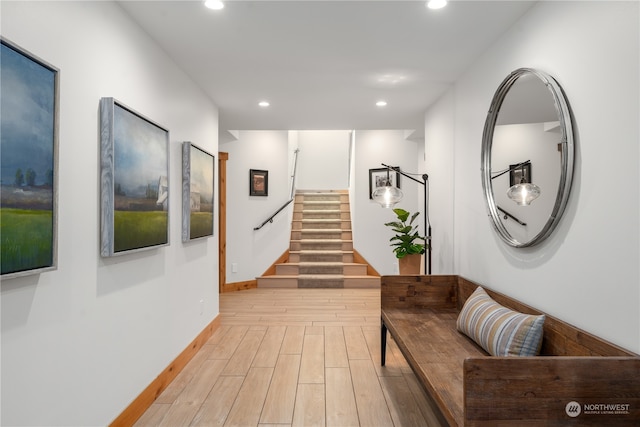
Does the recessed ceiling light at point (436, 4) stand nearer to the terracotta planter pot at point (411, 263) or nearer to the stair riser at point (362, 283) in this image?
the terracotta planter pot at point (411, 263)

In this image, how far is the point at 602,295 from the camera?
1.64 meters

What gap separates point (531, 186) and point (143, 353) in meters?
2.41

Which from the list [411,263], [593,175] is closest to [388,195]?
[411,263]

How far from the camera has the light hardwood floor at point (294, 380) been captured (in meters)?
2.34

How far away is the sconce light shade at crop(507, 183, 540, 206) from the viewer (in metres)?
2.12

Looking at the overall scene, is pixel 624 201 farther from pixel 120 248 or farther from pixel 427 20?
pixel 120 248

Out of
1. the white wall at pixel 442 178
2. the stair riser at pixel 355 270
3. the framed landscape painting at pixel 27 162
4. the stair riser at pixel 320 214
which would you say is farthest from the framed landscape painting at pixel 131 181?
the stair riser at pixel 320 214

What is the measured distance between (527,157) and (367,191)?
4.82m

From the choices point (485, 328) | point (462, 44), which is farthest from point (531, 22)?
point (485, 328)

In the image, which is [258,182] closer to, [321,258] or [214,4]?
[321,258]

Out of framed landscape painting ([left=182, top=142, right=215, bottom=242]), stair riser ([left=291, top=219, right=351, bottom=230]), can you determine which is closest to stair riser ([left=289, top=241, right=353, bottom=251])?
stair riser ([left=291, top=219, right=351, bottom=230])

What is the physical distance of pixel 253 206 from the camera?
21.7ft

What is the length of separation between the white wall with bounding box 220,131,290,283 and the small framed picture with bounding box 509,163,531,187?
185 inches

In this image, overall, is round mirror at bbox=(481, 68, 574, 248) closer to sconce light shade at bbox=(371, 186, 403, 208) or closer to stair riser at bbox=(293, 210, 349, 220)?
sconce light shade at bbox=(371, 186, 403, 208)
